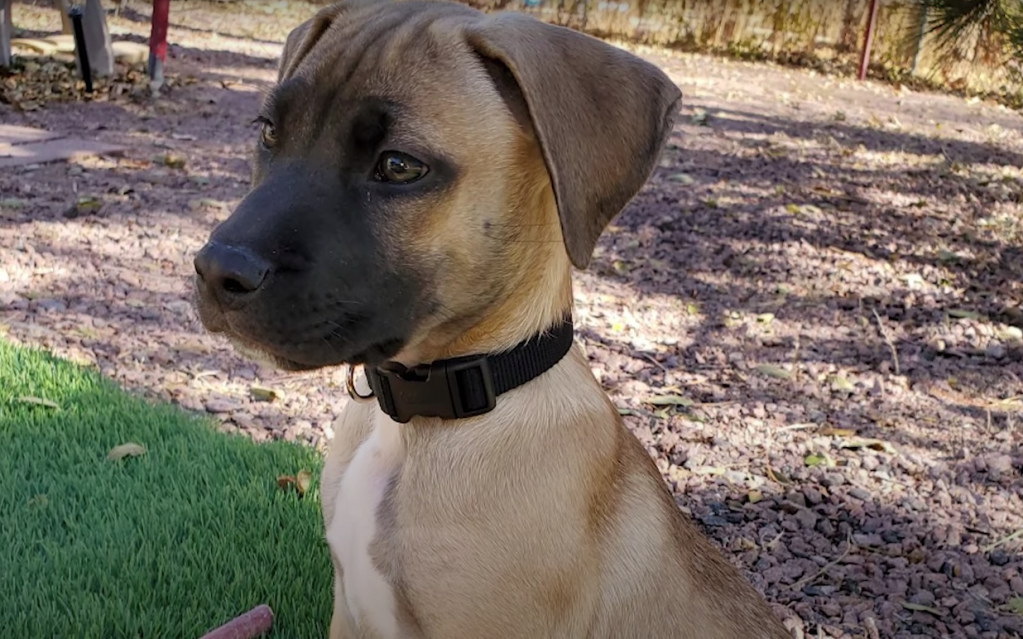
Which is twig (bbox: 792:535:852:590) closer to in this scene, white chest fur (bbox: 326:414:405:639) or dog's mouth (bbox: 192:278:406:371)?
white chest fur (bbox: 326:414:405:639)

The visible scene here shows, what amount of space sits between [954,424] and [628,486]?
2.73 m

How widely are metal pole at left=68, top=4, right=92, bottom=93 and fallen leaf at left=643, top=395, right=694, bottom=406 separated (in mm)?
7685

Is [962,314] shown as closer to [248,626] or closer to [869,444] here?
[869,444]

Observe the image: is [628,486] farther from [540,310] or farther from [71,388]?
[71,388]

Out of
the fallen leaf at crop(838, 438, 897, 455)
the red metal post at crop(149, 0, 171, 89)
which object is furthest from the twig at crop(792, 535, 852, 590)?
the red metal post at crop(149, 0, 171, 89)

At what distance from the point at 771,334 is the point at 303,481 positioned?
2.87 m

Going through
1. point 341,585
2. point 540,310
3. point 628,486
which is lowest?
point 341,585

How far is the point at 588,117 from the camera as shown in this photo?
201cm

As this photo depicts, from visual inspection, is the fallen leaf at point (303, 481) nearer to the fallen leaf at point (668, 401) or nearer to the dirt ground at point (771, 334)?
the dirt ground at point (771, 334)

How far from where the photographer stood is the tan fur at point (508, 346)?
6.73 feet

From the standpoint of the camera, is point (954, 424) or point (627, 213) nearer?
point (954, 424)

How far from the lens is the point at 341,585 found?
2.50 meters

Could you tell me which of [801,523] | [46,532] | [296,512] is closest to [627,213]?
[801,523]

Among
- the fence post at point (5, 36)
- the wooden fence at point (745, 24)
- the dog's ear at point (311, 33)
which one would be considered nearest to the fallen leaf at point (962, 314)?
the dog's ear at point (311, 33)
